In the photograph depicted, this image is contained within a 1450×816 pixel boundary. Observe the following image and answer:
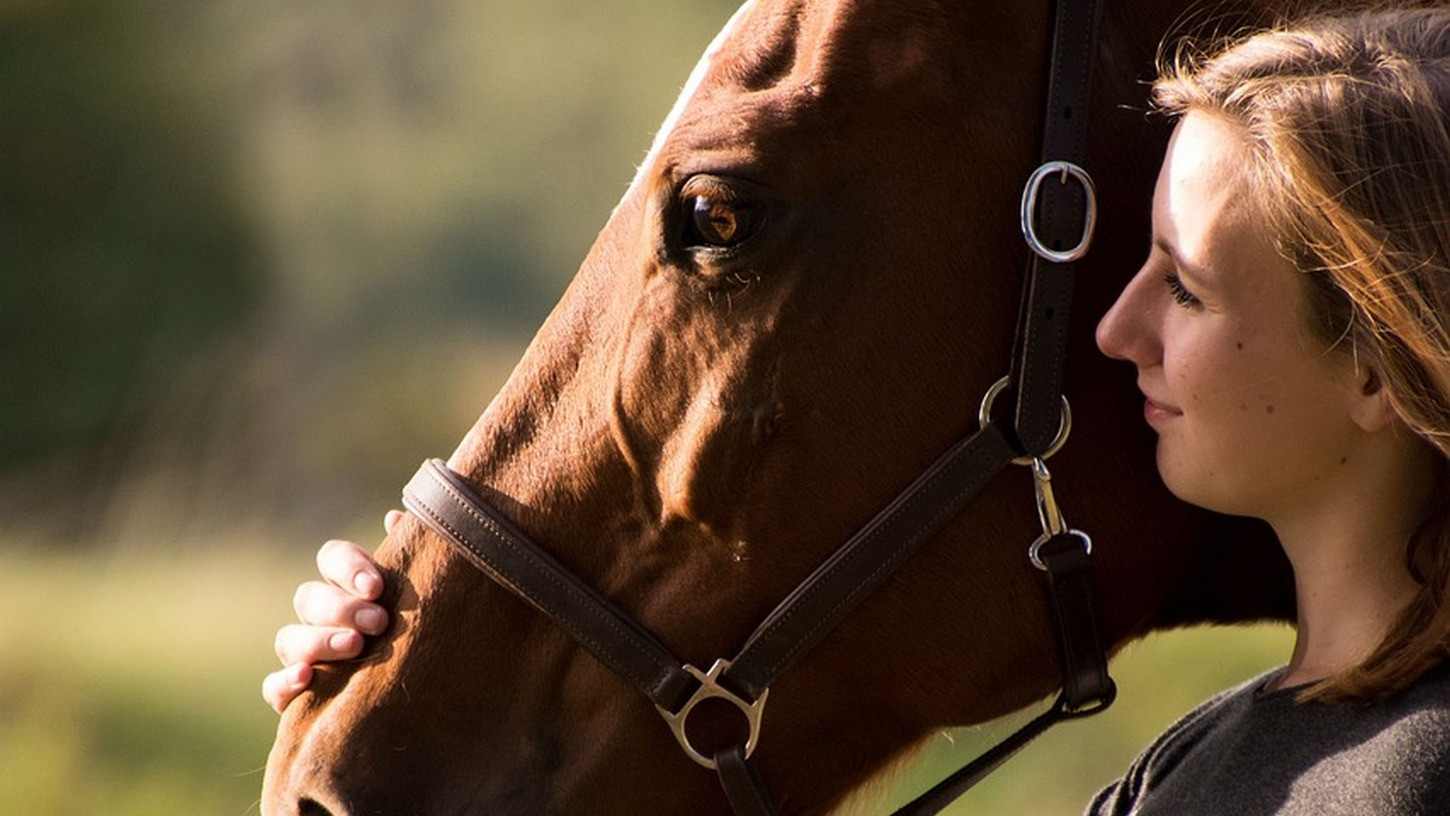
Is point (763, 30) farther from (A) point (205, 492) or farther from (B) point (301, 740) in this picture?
(A) point (205, 492)

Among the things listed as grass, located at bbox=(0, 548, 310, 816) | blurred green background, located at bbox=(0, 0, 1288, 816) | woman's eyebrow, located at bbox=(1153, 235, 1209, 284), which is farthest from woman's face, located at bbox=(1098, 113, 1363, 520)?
blurred green background, located at bbox=(0, 0, 1288, 816)

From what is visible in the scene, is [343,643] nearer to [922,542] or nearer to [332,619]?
[332,619]

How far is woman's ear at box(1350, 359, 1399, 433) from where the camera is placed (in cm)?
199

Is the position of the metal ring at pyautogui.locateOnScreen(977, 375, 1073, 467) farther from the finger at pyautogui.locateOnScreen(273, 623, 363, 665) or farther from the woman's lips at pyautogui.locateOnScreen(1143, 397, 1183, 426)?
the finger at pyautogui.locateOnScreen(273, 623, 363, 665)

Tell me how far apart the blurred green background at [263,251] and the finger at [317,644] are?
649cm

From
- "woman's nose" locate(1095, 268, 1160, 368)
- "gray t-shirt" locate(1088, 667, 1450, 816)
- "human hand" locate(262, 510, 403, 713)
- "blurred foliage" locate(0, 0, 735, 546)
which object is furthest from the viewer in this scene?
"blurred foliage" locate(0, 0, 735, 546)

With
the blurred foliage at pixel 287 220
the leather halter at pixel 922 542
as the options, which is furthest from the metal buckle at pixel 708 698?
the blurred foliage at pixel 287 220

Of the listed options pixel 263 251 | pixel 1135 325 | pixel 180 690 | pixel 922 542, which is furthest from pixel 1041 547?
pixel 263 251

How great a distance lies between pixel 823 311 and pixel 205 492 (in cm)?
969

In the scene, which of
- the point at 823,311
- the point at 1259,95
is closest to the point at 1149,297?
the point at 1259,95

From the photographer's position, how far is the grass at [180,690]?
21.0 ft

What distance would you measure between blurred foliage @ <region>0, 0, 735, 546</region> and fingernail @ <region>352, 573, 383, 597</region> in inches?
340

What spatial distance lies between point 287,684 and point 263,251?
11773 millimetres

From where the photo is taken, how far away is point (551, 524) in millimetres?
2377
